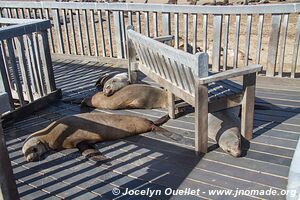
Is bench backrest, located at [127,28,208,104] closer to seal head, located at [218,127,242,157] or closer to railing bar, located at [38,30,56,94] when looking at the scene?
seal head, located at [218,127,242,157]

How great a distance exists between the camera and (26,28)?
4.79 metres

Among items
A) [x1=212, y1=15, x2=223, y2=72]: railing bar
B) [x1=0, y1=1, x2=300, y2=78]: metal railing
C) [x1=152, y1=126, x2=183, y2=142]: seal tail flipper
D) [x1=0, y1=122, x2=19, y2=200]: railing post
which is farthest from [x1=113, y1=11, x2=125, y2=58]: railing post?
[x1=0, y1=122, x2=19, y2=200]: railing post

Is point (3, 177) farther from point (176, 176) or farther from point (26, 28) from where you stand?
point (26, 28)

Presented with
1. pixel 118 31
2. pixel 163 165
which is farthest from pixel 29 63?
pixel 163 165

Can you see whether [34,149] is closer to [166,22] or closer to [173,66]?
[173,66]

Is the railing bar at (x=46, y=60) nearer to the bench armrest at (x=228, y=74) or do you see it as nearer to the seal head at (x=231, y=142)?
the bench armrest at (x=228, y=74)

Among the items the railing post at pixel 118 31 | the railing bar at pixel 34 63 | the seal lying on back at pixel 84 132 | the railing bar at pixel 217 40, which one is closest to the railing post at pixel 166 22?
the railing bar at pixel 217 40

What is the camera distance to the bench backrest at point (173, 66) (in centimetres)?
338

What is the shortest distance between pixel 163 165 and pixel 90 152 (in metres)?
0.86

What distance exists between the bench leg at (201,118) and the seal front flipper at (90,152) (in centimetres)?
103

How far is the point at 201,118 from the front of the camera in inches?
141

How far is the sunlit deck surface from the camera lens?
3.25 m

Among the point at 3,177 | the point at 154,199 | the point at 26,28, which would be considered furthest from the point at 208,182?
the point at 26,28

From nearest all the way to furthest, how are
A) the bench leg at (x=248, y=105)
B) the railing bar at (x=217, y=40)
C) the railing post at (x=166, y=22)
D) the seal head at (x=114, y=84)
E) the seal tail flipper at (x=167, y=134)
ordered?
the bench leg at (x=248, y=105) < the seal tail flipper at (x=167, y=134) < the seal head at (x=114, y=84) < the railing bar at (x=217, y=40) < the railing post at (x=166, y=22)
